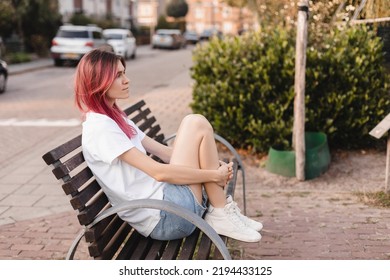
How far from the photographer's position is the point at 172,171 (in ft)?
9.70

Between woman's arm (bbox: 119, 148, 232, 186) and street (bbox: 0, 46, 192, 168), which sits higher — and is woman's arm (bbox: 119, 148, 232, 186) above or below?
above

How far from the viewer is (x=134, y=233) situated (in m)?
3.13

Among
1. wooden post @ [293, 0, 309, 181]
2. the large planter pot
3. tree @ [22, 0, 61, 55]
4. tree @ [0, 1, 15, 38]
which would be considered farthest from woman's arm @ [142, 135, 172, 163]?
tree @ [22, 0, 61, 55]

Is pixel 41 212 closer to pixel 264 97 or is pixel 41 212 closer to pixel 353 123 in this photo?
pixel 264 97

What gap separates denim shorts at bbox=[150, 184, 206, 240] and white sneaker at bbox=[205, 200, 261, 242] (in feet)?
0.42

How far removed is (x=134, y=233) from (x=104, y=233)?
0.29 metres

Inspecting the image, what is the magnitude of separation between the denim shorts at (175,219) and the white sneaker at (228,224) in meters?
0.13

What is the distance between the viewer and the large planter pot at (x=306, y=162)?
595 centimetres

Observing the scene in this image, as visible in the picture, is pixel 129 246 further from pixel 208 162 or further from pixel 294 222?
pixel 294 222

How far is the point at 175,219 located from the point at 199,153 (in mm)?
415

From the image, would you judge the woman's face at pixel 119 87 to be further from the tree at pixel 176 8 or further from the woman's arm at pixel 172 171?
the tree at pixel 176 8

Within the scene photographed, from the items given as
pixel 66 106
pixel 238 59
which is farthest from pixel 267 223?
A: pixel 66 106

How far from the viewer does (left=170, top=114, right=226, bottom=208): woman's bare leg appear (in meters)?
3.11

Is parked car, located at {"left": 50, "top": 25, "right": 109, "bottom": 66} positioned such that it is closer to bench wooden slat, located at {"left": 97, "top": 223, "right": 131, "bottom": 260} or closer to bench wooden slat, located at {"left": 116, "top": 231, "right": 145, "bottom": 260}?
bench wooden slat, located at {"left": 97, "top": 223, "right": 131, "bottom": 260}
